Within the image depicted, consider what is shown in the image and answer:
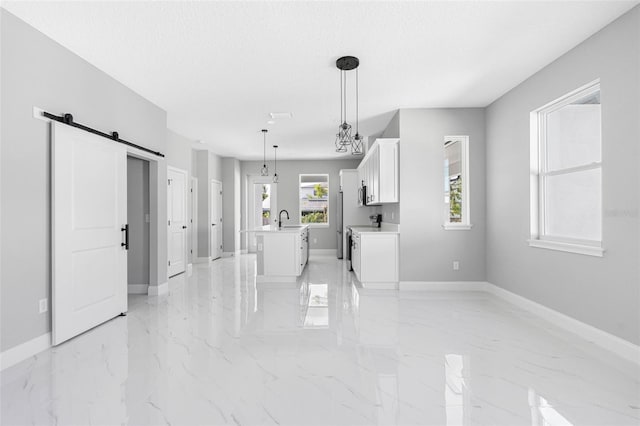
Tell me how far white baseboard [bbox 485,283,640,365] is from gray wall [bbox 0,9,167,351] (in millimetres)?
4768

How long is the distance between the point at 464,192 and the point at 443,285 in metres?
1.44

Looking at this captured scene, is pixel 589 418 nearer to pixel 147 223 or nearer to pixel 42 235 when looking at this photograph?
pixel 42 235

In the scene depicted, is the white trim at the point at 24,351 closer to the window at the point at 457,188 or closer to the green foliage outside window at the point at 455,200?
the window at the point at 457,188

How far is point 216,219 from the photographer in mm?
8516

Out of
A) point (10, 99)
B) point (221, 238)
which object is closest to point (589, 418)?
point (10, 99)

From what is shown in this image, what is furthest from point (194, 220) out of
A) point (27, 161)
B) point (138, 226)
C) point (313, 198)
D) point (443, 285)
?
point (443, 285)

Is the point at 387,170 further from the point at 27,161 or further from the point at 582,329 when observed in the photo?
the point at 27,161

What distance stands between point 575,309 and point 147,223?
5.30 m

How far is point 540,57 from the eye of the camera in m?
3.28

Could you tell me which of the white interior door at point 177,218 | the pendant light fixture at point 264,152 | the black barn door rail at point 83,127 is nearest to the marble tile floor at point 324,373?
the black barn door rail at point 83,127

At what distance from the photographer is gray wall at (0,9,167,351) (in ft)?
8.07

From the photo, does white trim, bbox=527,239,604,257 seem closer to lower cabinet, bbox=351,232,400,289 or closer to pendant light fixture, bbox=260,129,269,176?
lower cabinet, bbox=351,232,400,289

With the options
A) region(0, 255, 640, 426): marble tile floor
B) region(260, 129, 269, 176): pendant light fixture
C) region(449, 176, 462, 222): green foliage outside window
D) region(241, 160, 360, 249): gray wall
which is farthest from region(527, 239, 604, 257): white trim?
region(241, 160, 360, 249): gray wall

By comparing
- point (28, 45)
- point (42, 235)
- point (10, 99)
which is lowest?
point (42, 235)
